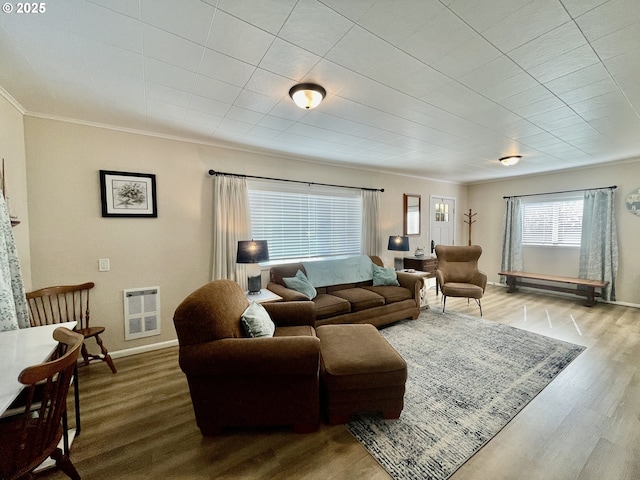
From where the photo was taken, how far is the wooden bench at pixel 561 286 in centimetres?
443

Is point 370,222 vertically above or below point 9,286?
above

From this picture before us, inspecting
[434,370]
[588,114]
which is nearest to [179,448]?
[434,370]

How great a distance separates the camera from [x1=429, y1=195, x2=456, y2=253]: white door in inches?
237

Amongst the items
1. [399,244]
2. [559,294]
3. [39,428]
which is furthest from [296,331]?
[559,294]

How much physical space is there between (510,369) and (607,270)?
393cm

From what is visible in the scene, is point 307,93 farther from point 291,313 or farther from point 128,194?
point 128,194

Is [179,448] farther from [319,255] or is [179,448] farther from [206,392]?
[319,255]

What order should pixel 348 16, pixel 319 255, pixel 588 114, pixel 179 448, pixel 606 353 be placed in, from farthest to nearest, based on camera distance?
pixel 319 255 < pixel 606 353 < pixel 588 114 < pixel 179 448 < pixel 348 16

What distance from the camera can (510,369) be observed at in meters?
2.52

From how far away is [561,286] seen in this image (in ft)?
16.6

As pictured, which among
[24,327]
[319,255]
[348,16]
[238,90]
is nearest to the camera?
[348,16]

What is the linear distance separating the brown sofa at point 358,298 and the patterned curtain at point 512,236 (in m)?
3.33

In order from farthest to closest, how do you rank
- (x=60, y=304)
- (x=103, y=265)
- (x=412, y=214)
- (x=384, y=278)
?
(x=412, y=214), (x=384, y=278), (x=103, y=265), (x=60, y=304)

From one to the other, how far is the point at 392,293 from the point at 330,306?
42.3 inches
